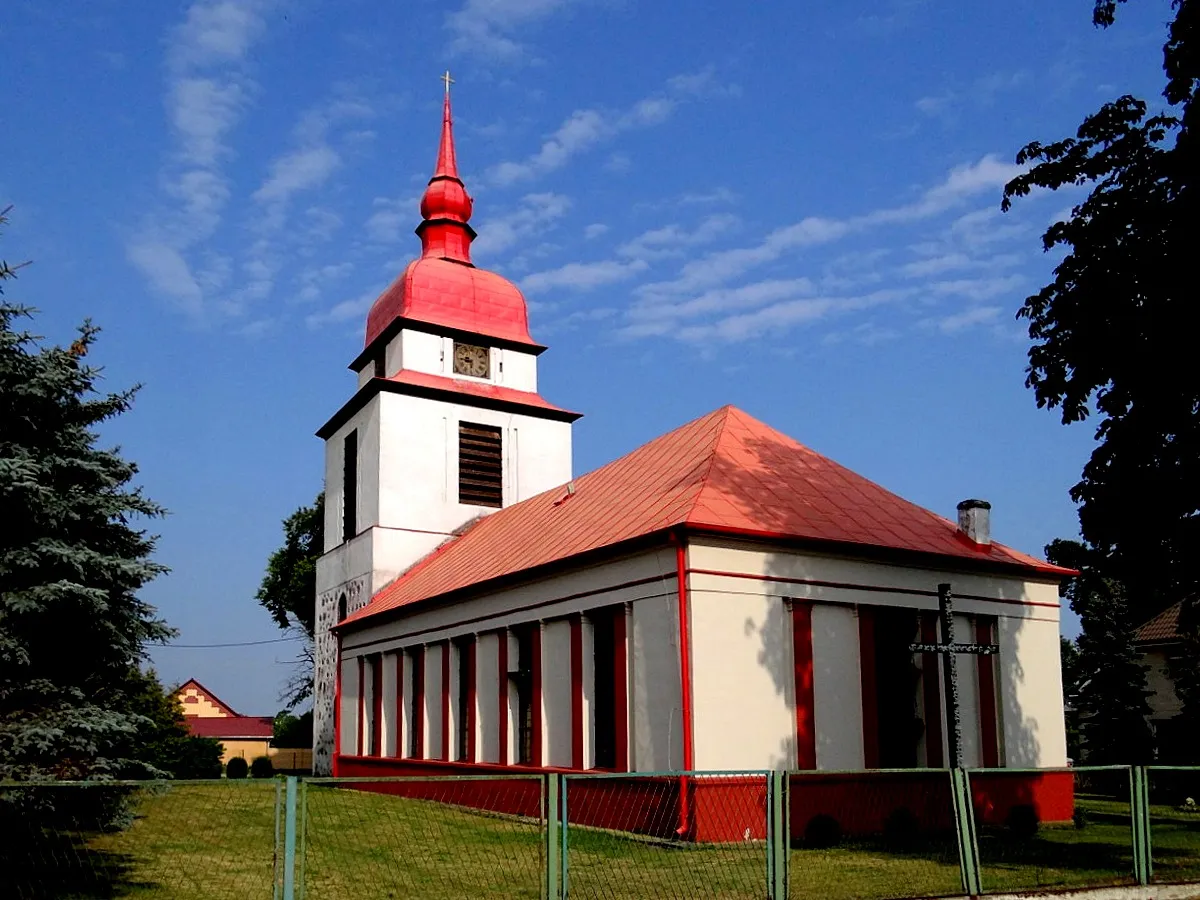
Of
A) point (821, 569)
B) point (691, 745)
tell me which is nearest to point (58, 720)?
point (691, 745)

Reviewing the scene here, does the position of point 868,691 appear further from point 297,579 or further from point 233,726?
point 233,726

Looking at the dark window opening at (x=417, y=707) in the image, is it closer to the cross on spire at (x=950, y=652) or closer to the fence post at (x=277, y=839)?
the cross on spire at (x=950, y=652)

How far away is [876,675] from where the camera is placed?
19594mm

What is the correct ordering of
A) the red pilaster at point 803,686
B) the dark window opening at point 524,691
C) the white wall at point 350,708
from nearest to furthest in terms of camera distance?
the red pilaster at point 803,686
the dark window opening at point 524,691
the white wall at point 350,708

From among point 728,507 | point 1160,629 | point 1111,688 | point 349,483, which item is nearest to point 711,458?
point 728,507

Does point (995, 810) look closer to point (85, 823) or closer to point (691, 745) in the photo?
point (691, 745)

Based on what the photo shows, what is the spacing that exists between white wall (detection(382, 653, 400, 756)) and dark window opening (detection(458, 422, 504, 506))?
6.17m

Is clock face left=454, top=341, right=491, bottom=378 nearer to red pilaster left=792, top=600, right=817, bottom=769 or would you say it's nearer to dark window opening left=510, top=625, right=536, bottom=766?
dark window opening left=510, top=625, right=536, bottom=766

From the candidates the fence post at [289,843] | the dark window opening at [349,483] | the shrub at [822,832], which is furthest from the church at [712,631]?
the fence post at [289,843]

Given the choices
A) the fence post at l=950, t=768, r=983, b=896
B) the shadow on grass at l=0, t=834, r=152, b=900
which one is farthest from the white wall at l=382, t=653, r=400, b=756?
the fence post at l=950, t=768, r=983, b=896

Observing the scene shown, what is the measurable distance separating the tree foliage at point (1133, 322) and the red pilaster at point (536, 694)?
999cm

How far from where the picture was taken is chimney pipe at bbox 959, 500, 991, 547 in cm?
2219

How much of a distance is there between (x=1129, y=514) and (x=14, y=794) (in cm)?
1362

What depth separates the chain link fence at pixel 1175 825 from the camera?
1288 centimetres
